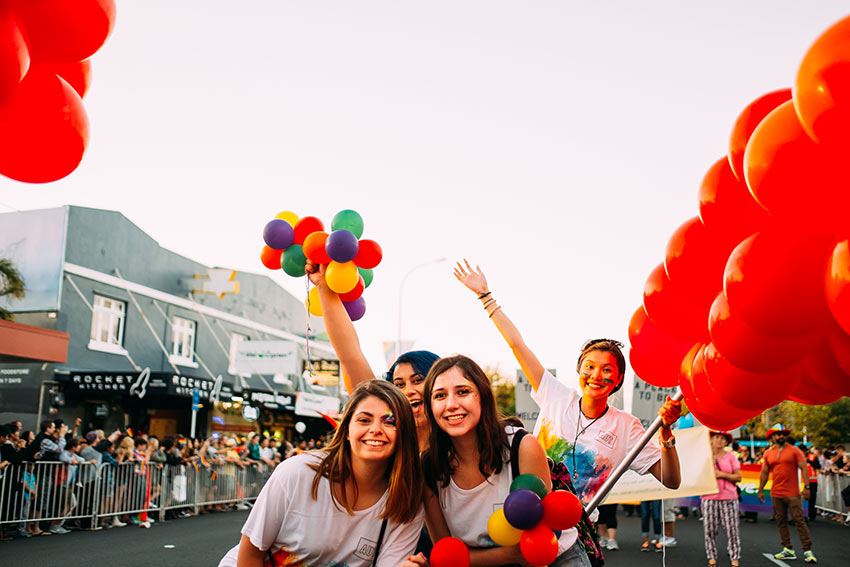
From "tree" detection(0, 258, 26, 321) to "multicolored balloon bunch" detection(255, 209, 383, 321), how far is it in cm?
1711

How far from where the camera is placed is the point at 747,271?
2.24 metres

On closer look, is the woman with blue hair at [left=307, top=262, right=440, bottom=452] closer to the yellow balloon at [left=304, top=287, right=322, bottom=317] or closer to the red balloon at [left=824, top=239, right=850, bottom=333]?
the yellow balloon at [left=304, top=287, right=322, bottom=317]

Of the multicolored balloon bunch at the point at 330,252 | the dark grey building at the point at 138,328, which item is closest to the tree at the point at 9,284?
the dark grey building at the point at 138,328

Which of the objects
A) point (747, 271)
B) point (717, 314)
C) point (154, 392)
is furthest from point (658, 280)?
point (154, 392)

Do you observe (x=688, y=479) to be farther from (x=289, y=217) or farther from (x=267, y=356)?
(x=267, y=356)

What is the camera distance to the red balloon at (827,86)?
1732mm

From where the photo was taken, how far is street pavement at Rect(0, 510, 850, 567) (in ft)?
31.0

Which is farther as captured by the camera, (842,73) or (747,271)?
(747,271)

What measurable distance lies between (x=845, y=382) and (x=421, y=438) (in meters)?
1.76

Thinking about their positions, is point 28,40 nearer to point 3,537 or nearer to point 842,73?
point 842,73

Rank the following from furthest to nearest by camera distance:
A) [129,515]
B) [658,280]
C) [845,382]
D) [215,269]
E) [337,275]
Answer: [215,269]
[129,515]
[337,275]
[658,280]
[845,382]

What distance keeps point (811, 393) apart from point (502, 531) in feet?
4.27

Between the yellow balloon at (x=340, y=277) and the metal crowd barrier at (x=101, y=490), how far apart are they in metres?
9.10

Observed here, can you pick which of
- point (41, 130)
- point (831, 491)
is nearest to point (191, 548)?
point (41, 130)
